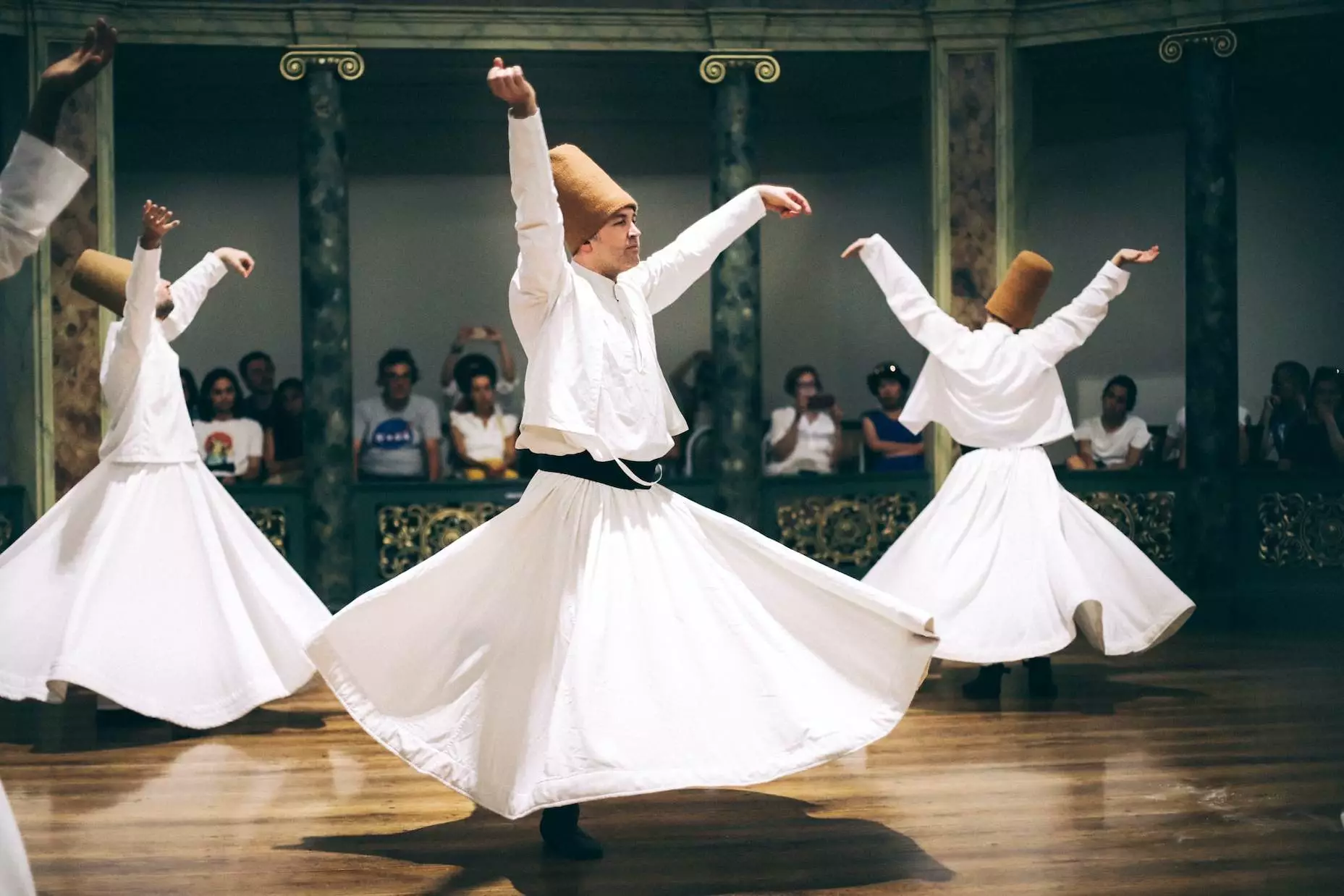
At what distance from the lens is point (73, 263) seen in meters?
7.63

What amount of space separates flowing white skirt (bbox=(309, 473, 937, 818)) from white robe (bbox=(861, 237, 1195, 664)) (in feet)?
6.68

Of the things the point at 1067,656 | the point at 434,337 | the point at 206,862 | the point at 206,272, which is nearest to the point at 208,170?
the point at 434,337

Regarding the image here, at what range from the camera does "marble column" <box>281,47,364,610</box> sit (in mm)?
7805

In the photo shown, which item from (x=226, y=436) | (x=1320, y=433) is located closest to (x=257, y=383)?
(x=226, y=436)

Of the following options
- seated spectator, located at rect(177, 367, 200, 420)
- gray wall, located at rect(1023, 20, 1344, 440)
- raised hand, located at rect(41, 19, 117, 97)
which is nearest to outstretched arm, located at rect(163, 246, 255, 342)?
seated spectator, located at rect(177, 367, 200, 420)

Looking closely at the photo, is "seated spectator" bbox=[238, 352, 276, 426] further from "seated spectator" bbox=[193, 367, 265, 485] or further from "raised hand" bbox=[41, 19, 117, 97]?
"raised hand" bbox=[41, 19, 117, 97]

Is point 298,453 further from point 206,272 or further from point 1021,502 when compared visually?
point 1021,502

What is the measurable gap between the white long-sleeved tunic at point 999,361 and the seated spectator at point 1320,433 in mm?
2595

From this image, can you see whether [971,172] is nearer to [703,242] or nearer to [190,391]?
[190,391]

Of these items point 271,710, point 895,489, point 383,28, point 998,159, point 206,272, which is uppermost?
point 383,28

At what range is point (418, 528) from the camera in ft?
26.5

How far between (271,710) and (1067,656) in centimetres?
353

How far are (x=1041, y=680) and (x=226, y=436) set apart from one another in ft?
14.9

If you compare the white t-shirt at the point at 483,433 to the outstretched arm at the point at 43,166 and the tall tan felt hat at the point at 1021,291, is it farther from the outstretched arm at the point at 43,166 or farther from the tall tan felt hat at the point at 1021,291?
the outstretched arm at the point at 43,166
